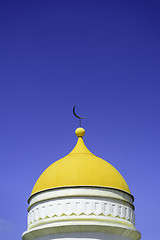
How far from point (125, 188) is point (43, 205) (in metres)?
5.40

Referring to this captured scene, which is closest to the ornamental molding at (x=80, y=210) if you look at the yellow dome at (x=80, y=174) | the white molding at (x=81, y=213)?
the white molding at (x=81, y=213)

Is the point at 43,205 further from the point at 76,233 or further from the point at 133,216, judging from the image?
the point at 133,216

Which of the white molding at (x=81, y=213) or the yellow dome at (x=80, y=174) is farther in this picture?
the yellow dome at (x=80, y=174)

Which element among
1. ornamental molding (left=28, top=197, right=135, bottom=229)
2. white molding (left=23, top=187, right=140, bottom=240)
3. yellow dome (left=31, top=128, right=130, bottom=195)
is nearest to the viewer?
white molding (left=23, top=187, right=140, bottom=240)

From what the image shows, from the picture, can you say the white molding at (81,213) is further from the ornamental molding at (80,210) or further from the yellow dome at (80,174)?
the yellow dome at (80,174)

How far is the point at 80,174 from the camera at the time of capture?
27.7 meters

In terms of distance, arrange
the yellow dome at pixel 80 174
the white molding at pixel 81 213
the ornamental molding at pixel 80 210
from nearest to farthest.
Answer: the white molding at pixel 81 213, the ornamental molding at pixel 80 210, the yellow dome at pixel 80 174

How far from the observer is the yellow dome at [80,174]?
27.6 metres

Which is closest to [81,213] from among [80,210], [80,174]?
[80,210]

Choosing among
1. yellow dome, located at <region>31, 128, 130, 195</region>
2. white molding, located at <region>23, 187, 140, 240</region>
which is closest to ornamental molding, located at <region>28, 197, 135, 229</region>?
white molding, located at <region>23, 187, 140, 240</region>

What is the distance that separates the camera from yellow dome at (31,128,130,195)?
90.4 ft

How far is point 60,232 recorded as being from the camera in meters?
26.3

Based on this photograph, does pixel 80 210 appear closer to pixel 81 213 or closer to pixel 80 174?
pixel 81 213

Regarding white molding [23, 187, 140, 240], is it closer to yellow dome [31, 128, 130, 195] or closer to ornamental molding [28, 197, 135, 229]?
ornamental molding [28, 197, 135, 229]
